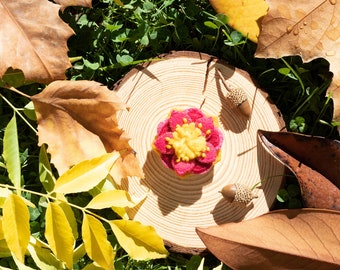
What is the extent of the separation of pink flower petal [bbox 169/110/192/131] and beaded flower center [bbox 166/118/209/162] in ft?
0.04

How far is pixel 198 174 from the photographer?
59.1 inches

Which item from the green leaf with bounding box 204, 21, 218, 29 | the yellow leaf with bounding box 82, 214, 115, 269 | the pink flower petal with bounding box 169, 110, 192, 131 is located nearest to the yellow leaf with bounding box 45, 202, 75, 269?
the yellow leaf with bounding box 82, 214, 115, 269

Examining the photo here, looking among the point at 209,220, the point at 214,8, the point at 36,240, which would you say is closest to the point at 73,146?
the point at 36,240

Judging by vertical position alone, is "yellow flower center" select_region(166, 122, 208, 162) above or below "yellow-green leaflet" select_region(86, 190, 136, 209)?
above

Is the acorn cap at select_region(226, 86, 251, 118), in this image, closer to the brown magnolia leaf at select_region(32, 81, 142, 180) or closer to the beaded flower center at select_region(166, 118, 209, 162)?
the beaded flower center at select_region(166, 118, 209, 162)

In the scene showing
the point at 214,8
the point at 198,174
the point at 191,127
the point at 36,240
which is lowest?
the point at 36,240

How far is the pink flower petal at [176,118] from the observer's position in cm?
145

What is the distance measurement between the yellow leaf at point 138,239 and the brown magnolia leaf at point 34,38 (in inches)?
13.8

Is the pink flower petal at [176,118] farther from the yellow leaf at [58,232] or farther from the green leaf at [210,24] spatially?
the yellow leaf at [58,232]

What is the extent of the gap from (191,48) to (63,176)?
0.53 metres

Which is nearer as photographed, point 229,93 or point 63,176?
point 63,176

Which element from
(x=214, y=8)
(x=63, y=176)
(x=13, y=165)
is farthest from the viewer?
(x=214, y=8)

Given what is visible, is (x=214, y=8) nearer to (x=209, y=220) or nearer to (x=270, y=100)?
(x=270, y=100)

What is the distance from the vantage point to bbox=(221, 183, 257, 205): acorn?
4.82 ft
